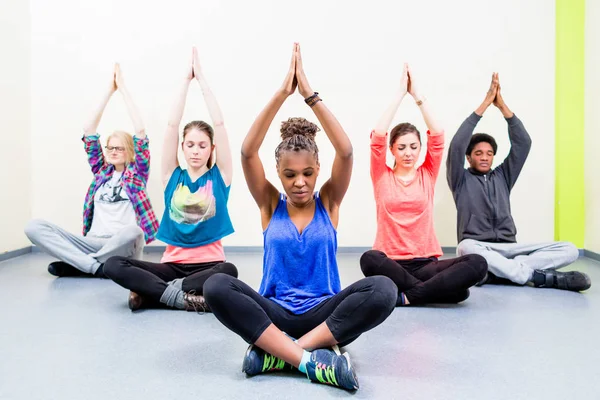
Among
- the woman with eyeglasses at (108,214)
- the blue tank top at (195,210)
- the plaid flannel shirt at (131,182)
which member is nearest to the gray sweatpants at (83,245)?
the woman with eyeglasses at (108,214)

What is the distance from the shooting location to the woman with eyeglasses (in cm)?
316

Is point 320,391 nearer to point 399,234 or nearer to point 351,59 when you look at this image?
point 399,234

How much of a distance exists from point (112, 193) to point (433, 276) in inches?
74.5

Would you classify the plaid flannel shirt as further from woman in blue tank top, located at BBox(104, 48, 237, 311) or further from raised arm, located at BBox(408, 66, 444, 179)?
raised arm, located at BBox(408, 66, 444, 179)

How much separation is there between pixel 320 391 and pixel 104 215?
7.21 feet

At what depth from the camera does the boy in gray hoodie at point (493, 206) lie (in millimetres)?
3039

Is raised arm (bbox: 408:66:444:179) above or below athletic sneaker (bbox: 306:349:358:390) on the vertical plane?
above

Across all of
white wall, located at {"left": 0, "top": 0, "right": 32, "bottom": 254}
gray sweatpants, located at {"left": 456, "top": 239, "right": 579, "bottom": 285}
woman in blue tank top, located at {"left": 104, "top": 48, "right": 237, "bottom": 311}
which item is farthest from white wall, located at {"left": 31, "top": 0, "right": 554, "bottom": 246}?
woman in blue tank top, located at {"left": 104, "top": 48, "right": 237, "bottom": 311}

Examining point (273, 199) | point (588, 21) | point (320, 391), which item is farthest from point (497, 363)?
point (588, 21)

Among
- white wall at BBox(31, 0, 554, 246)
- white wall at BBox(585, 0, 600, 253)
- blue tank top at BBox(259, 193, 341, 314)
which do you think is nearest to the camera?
blue tank top at BBox(259, 193, 341, 314)

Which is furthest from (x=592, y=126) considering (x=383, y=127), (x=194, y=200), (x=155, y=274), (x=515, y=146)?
(x=155, y=274)

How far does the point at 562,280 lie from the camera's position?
2863 millimetres

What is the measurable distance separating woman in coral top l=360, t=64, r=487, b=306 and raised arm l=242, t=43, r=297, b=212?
925 mm

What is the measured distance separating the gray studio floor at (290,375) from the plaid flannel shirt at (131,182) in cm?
67
